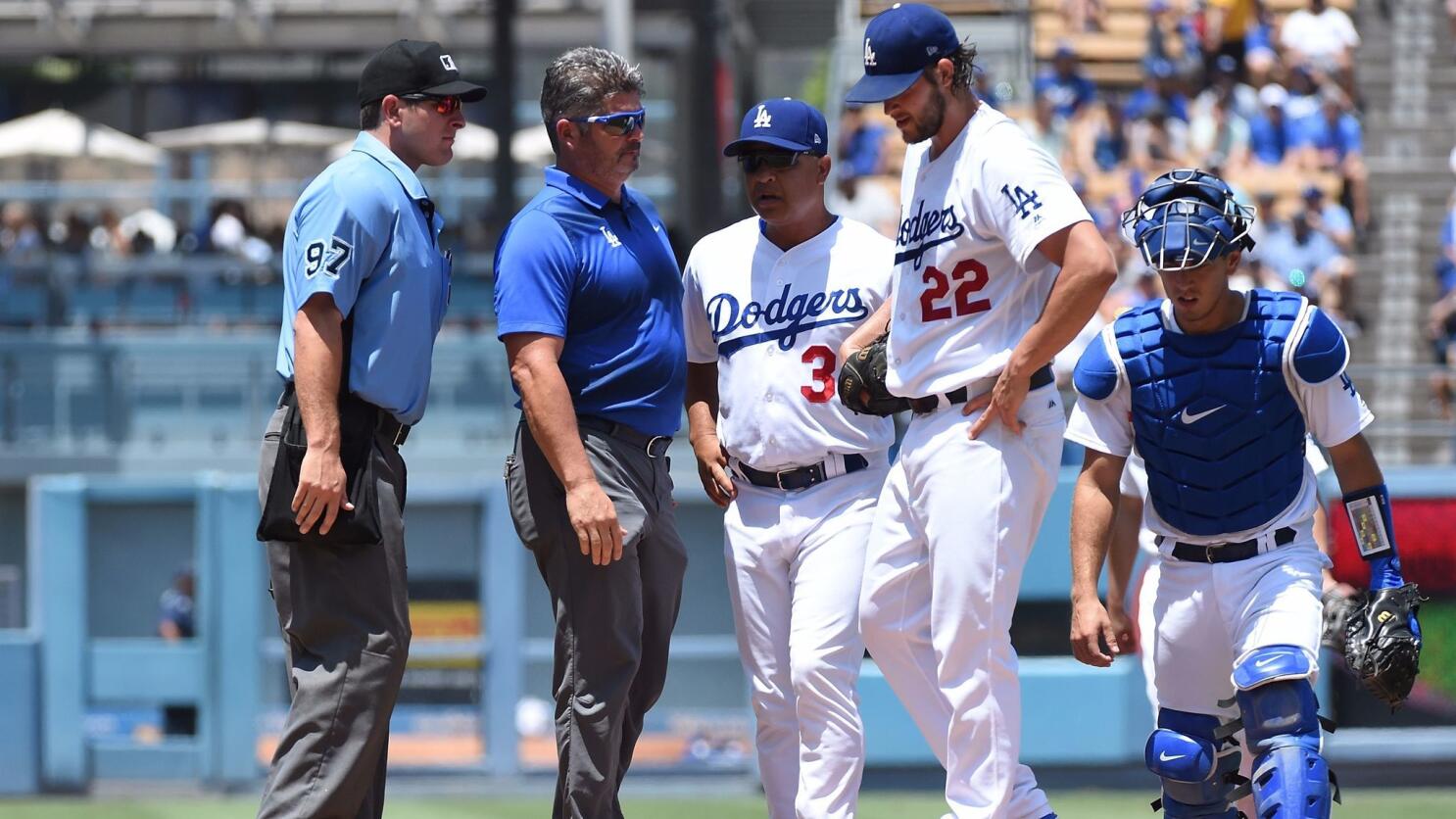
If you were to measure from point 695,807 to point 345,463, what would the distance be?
4.61m

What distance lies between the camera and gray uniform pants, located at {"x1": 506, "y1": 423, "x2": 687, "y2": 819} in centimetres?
478

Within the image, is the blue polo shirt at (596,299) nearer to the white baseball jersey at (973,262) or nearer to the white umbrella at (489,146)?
the white baseball jersey at (973,262)

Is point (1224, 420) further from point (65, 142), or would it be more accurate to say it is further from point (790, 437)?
point (65, 142)

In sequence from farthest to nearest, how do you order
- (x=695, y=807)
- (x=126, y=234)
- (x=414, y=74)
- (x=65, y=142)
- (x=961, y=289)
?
(x=65, y=142)
(x=126, y=234)
(x=695, y=807)
(x=414, y=74)
(x=961, y=289)

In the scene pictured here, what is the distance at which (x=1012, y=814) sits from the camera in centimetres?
464

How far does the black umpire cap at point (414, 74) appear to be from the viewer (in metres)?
4.78

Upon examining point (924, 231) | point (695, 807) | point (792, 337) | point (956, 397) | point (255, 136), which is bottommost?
point (695, 807)

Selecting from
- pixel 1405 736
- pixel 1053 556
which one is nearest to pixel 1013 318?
pixel 1053 556

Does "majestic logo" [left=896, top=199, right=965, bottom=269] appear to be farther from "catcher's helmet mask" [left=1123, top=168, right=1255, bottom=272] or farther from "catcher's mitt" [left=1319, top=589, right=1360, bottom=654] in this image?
"catcher's mitt" [left=1319, top=589, right=1360, bottom=654]

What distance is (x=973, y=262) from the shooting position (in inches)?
184

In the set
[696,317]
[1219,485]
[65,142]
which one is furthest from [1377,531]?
[65,142]

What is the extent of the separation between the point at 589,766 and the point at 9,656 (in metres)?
5.98

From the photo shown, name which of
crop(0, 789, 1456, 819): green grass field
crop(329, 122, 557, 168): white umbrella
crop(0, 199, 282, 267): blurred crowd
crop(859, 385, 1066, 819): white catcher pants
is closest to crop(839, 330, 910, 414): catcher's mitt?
crop(859, 385, 1066, 819): white catcher pants

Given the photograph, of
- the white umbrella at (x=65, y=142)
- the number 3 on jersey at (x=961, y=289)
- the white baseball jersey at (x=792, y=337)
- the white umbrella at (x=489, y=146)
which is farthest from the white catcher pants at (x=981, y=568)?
the white umbrella at (x=65, y=142)
